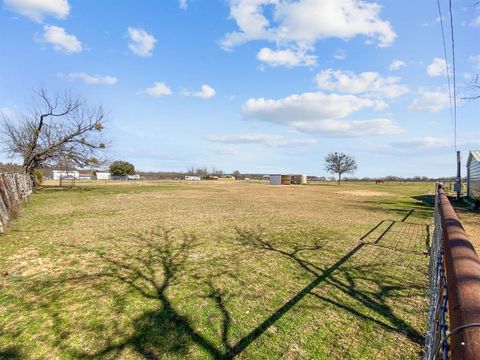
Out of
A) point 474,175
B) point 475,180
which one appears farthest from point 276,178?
point 475,180

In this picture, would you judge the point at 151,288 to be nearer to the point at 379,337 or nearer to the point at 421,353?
the point at 379,337

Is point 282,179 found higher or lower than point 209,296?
higher

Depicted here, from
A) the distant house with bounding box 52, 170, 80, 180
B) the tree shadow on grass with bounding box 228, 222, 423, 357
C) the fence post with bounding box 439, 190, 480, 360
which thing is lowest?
the tree shadow on grass with bounding box 228, 222, 423, 357

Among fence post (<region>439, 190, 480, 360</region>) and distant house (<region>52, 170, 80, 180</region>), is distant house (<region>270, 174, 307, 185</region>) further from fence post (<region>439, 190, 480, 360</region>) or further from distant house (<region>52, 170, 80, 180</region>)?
fence post (<region>439, 190, 480, 360</region>)

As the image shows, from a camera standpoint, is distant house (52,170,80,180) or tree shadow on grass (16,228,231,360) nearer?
tree shadow on grass (16,228,231,360)

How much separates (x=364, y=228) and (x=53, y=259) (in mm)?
9473

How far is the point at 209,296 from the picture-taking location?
15.0 feet

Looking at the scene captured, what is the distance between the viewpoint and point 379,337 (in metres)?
3.55

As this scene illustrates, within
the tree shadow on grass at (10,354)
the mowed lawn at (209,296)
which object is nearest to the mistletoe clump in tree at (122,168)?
the mowed lawn at (209,296)

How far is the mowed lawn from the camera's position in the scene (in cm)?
335

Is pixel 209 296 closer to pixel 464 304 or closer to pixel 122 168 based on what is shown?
pixel 464 304

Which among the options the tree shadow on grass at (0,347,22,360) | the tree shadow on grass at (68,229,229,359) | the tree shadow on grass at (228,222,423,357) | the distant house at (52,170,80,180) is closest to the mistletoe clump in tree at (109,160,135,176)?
the distant house at (52,170,80,180)

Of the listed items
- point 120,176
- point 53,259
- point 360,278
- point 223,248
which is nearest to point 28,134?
point 53,259

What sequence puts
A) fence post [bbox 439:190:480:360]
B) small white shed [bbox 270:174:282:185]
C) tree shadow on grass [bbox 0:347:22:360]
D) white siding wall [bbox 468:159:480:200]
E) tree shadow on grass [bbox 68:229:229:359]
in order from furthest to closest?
1. small white shed [bbox 270:174:282:185]
2. white siding wall [bbox 468:159:480:200]
3. tree shadow on grass [bbox 68:229:229:359]
4. tree shadow on grass [bbox 0:347:22:360]
5. fence post [bbox 439:190:480:360]
